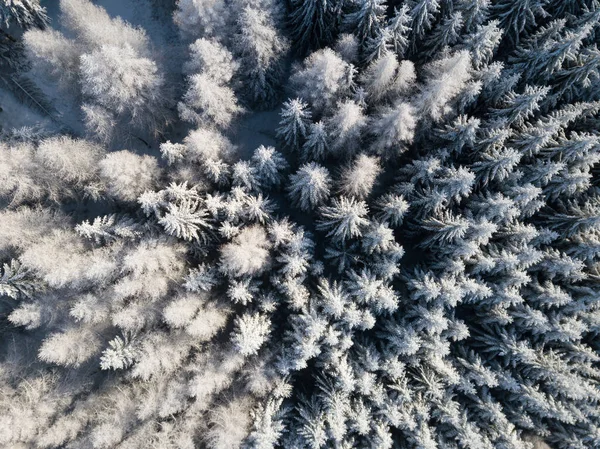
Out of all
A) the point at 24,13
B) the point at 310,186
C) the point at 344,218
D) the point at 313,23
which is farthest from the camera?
the point at 24,13

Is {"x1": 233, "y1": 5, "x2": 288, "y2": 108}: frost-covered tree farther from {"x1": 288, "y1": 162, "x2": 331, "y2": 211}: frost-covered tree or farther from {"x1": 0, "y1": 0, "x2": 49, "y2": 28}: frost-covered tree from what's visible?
{"x1": 0, "y1": 0, "x2": 49, "y2": 28}: frost-covered tree

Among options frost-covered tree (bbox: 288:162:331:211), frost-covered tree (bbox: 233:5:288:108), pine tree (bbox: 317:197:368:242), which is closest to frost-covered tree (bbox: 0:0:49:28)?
frost-covered tree (bbox: 233:5:288:108)

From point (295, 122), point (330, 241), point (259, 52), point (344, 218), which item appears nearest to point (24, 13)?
point (259, 52)

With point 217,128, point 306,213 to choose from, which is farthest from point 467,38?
point 217,128

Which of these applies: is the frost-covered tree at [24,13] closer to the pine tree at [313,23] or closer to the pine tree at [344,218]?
the pine tree at [313,23]

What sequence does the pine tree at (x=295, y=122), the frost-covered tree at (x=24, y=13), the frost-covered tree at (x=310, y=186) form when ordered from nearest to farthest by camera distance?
the frost-covered tree at (x=310, y=186), the pine tree at (x=295, y=122), the frost-covered tree at (x=24, y=13)

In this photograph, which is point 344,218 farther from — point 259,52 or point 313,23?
point 313,23

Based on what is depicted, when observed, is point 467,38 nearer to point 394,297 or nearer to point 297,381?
point 394,297

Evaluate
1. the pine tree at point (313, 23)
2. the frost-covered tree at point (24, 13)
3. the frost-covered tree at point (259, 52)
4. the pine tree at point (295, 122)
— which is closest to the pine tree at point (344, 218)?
the pine tree at point (295, 122)

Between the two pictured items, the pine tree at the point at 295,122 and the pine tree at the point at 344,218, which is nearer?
the pine tree at the point at 344,218
